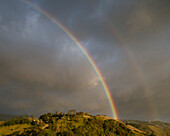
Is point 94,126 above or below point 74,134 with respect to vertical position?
above

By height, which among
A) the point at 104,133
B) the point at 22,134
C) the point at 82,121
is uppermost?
the point at 82,121

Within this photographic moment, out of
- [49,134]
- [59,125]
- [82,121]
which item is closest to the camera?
[49,134]

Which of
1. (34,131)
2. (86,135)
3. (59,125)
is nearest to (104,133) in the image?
(86,135)

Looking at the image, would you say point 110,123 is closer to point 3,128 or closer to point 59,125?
point 59,125

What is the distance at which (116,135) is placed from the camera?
162750mm

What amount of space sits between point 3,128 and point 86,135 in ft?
340

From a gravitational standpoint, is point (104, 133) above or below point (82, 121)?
below

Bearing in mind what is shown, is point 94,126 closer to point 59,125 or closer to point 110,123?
point 110,123

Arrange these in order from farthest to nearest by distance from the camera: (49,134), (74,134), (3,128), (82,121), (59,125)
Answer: (82,121), (3,128), (59,125), (74,134), (49,134)

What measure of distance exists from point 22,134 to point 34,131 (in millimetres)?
12057

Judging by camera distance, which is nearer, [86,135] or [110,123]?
[86,135]

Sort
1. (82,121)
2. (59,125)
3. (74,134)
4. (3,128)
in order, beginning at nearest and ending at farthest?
(74,134) < (59,125) < (3,128) < (82,121)

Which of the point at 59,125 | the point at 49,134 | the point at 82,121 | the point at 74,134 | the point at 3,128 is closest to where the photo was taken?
the point at 49,134

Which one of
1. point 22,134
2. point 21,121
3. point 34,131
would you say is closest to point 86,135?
point 34,131
